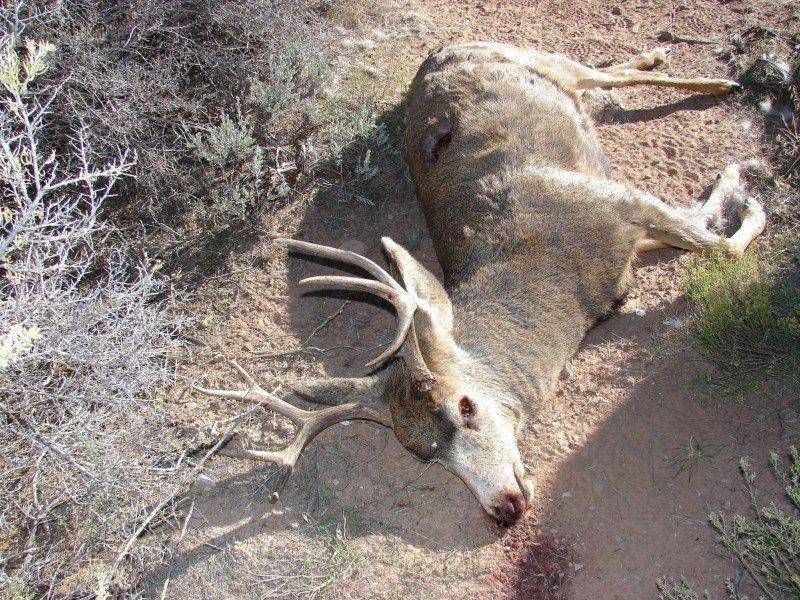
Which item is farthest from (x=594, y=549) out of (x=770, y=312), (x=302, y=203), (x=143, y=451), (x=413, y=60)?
(x=413, y=60)

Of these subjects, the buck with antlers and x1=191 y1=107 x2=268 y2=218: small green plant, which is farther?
x1=191 y1=107 x2=268 y2=218: small green plant

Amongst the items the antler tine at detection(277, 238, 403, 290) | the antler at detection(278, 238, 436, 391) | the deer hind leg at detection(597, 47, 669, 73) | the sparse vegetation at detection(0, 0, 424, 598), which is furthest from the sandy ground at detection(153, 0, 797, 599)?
the antler tine at detection(277, 238, 403, 290)

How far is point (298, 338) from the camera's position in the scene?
5594 mm

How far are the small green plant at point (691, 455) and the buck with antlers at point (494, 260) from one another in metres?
0.86

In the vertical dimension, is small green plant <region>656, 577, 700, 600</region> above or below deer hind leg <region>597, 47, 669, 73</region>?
below

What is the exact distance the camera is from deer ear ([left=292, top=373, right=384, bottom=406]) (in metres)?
4.56

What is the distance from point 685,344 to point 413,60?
383 cm

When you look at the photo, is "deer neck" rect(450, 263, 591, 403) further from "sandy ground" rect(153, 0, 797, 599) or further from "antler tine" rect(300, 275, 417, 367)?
"antler tine" rect(300, 275, 417, 367)

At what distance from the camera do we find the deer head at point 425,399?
4164mm

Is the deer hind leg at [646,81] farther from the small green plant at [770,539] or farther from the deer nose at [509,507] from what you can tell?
the deer nose at [509,507]

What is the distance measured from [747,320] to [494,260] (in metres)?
1.61

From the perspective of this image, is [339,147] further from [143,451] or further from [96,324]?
[143,451]

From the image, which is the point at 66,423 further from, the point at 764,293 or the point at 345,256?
the point at 764,293

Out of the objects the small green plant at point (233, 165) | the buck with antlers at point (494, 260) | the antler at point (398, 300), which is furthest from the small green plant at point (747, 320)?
the small green plant at point (233, 165)
